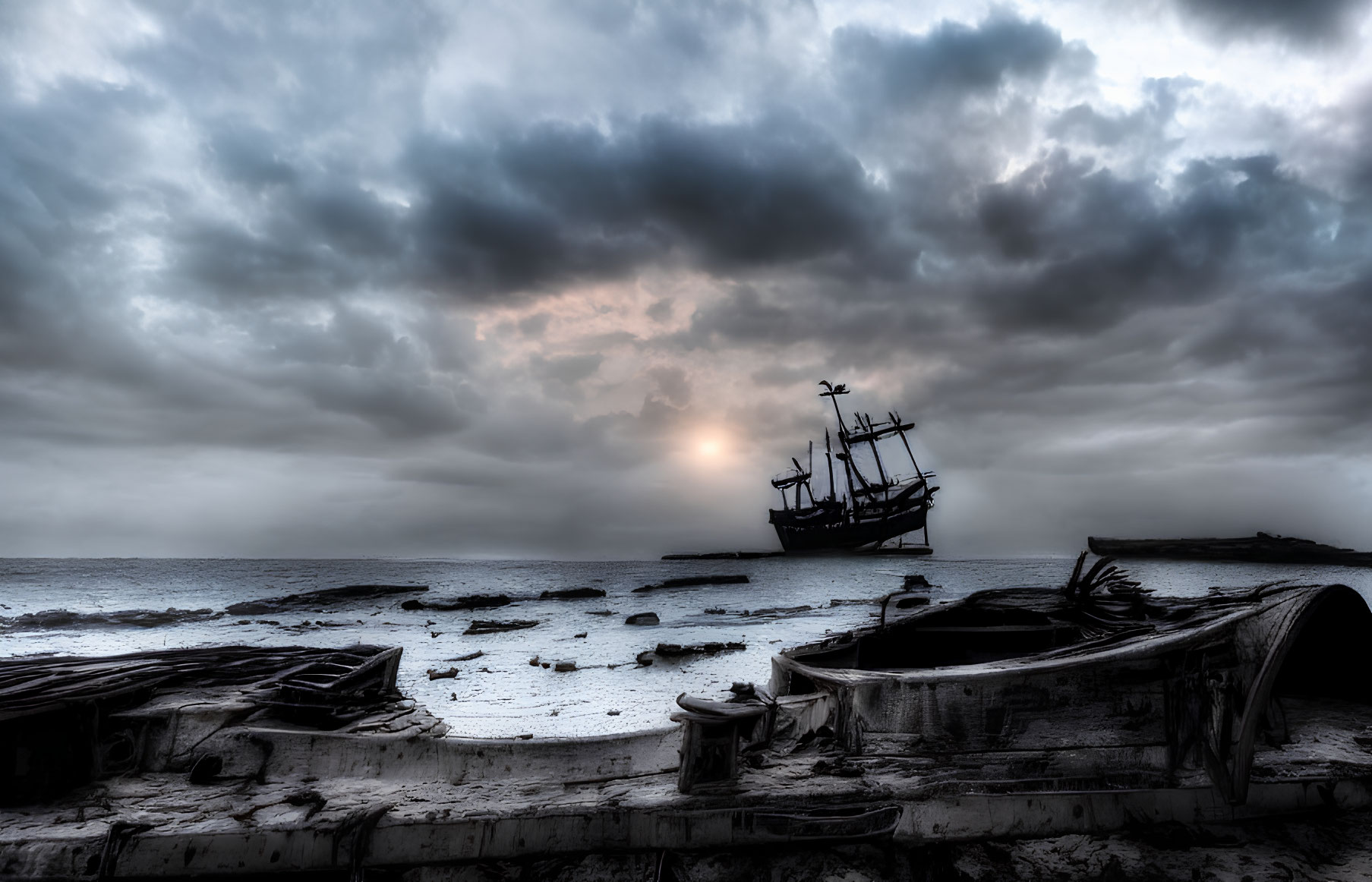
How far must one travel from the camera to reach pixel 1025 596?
9.44 metres

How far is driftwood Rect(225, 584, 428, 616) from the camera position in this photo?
1284 inches

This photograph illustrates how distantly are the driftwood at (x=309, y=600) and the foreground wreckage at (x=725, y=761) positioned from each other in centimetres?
3066

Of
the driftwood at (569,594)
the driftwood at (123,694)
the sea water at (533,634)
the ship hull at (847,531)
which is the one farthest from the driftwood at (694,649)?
the ship hull at (847,531)

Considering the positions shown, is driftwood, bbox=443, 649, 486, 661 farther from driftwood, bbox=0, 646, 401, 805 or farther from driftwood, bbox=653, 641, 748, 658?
driftwood, bbox=0, 646, 401, 805

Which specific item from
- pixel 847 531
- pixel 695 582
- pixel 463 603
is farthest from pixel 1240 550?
pixel 463 603

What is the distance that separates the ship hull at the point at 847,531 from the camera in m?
85.0

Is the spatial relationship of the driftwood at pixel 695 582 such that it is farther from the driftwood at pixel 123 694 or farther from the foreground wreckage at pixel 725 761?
the foreground wreckage at pixel 725 761

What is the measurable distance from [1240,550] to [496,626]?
111 m

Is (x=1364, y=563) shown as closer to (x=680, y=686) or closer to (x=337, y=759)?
(x=680, y=686)

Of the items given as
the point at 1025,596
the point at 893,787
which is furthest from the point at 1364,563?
the point at 893,787

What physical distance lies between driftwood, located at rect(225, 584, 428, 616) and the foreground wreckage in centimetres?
3066

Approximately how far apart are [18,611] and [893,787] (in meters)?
41.8

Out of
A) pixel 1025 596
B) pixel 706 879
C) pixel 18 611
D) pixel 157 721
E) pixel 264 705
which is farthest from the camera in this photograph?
pixel 18 611

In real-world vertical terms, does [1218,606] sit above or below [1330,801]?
above
